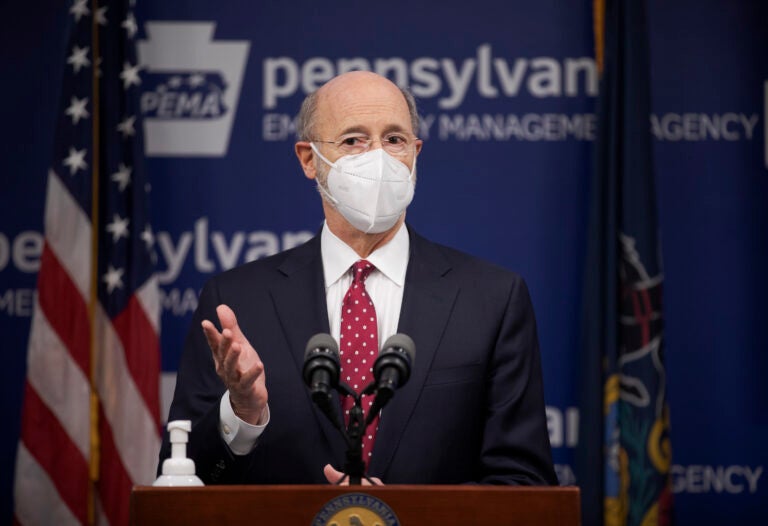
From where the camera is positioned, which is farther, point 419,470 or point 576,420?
point 576,420

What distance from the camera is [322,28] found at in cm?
505

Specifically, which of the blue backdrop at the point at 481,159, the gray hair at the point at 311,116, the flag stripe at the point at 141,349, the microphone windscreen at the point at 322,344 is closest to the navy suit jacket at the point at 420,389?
the gray hair at the point at 311,116

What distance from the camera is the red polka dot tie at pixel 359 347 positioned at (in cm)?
268

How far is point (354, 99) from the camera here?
2.92 m

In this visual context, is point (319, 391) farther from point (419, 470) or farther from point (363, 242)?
point (363, 242)

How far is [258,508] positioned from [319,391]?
23 cm

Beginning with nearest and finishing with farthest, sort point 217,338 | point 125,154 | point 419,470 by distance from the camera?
point 217,338, point 419,470, point 125,154

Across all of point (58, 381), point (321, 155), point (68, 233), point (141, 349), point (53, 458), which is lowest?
point (53, 458)

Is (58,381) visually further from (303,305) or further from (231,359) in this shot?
(231,359)

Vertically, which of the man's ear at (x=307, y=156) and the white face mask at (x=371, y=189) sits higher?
the man's ear at (x=307, y=156)

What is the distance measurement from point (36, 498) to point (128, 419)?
50 centimetres

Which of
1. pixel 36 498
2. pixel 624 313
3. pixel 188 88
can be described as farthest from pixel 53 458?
pixel 624 313

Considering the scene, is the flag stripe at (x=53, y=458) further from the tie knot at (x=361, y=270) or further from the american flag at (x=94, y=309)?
the tie knot at (x=361, y=270)

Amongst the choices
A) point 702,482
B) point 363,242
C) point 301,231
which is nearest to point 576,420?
point 702,482
